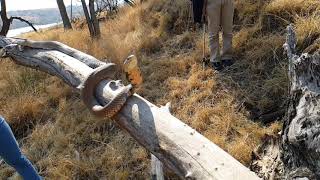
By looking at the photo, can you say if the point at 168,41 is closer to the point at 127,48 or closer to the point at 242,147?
the point at 127,48

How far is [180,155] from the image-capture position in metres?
2.30

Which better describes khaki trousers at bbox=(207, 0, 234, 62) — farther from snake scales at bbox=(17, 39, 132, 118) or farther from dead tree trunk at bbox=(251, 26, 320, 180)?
dead tree trunk at bbox=(251, 26, 320, 180)

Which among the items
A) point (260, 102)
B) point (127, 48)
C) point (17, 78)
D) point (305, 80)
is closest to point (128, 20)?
point (127, 48)

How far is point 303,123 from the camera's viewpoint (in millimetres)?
1926

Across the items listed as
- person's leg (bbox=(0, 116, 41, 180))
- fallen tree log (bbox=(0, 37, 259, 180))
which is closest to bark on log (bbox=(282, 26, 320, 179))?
fallen tree log (bbox=(0, 37, 259, 180))

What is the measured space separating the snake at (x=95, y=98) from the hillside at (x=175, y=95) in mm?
755

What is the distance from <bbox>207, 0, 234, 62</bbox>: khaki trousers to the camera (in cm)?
470

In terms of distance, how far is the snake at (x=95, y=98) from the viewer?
110 inches

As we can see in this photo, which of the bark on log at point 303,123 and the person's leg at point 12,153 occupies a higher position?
the bark on log at point 303,123

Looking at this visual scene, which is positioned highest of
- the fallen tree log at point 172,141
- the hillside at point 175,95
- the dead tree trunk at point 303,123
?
the dead tree trunk at point 303,123

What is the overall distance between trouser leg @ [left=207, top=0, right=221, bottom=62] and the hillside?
0.63 ft

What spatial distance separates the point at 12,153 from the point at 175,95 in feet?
6.32

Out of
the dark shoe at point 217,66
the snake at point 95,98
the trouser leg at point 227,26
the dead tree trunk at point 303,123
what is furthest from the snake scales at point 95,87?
the trouser leg at point 227,26

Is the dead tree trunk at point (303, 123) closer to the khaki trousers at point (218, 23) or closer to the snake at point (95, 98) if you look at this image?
the snake at point (95, 98)
